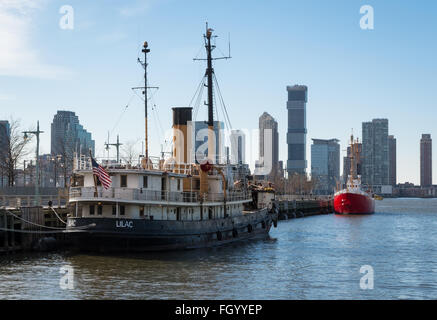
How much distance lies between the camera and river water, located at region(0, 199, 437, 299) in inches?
1047

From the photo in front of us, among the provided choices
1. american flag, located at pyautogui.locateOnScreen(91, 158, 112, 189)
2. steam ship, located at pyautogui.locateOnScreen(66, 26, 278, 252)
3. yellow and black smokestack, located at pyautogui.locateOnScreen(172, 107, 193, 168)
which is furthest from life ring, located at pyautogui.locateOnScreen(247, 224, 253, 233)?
american flag, located at pyautogui.locateOnScreen(91, 158, 112, 189)

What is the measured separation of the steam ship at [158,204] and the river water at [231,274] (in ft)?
3.79

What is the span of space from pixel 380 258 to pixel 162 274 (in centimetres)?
1584

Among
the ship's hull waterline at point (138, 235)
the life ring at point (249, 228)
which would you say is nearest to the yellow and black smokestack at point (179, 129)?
the ship's hull waterline at point (138, 235)

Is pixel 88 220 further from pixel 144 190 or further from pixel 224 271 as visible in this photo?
pixel 224 271

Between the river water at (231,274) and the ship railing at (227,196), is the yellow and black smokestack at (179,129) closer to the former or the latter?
the ship railing at (227,196)

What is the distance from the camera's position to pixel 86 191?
3756 centimetres

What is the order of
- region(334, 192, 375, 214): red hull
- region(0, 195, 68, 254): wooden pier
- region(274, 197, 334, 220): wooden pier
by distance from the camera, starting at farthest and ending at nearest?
region(334, 192, 375, 214): red hull
region(274, 197, 334, 220): wooden pier
region(0, 195, 68, 254): wooden pier

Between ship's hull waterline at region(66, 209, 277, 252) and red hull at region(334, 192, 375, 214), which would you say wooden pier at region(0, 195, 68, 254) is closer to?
ship's hull waterline at region(66, 209, 277, 252)

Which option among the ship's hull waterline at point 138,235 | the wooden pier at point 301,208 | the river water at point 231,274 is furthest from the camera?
the wooden pier at point 301,208

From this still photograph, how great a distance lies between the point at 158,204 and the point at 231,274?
8.53 meters

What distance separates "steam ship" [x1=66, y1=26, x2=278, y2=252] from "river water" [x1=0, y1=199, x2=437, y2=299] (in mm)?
1155

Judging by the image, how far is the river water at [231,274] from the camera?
87.2ft

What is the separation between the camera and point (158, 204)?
37.9 m
